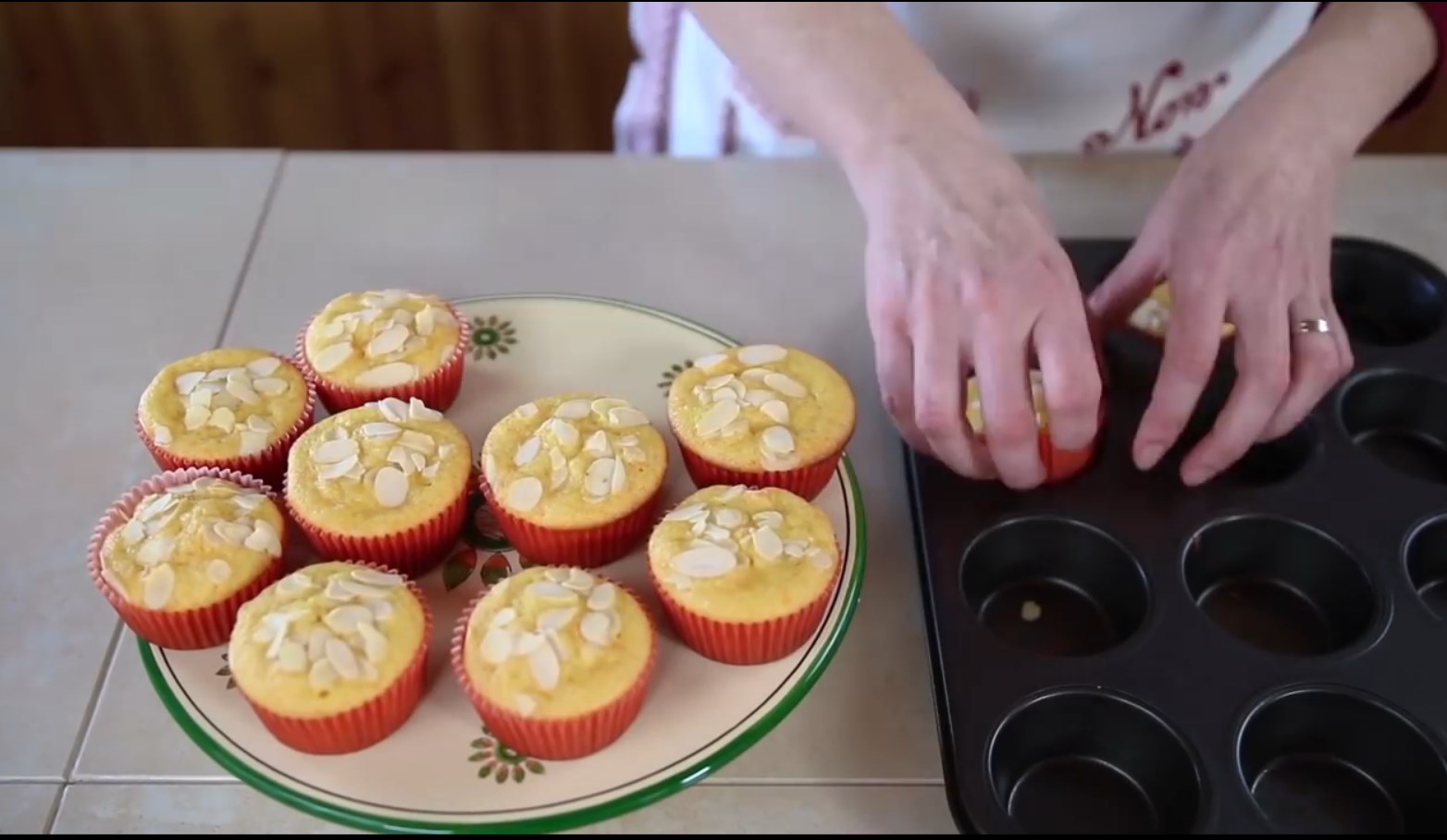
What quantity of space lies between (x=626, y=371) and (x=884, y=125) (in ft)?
0.96

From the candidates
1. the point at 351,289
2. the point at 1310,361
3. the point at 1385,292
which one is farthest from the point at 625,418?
the point at 1385,292

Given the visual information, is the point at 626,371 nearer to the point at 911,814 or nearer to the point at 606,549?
the point at 606,549

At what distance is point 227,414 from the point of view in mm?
916

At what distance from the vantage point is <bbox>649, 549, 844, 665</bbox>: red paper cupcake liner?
2.66 feet

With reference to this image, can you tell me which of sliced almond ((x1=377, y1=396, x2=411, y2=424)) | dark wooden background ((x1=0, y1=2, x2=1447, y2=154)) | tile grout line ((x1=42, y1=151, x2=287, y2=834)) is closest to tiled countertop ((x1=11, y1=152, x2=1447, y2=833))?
tile grout line ((x1=42, y1=151, x2=287, y2=834))

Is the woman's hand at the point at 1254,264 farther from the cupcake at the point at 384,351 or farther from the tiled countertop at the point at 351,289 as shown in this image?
the cupcake at the point at 384,351

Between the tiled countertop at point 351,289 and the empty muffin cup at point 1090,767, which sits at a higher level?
the tiled countertop at point 351,289

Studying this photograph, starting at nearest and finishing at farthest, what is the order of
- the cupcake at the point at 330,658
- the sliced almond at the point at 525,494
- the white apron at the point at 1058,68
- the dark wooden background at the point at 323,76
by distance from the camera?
the cupcake at the point at 330,658
the sliced almond at the point at 525,494
the white apron at the point at 1058,68
the dark wooden background at the point at 323,76

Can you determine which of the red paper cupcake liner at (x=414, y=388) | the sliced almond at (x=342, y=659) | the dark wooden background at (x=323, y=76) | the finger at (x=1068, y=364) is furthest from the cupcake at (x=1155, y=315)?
the dark wooden background at (x=323, y=76)

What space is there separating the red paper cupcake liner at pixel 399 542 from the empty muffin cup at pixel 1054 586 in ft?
1.21

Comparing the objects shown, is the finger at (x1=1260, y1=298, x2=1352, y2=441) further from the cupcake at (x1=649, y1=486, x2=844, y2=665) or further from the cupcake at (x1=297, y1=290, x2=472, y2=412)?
the cupcake at (x1=297, y1=290, x2=472, y2=412)

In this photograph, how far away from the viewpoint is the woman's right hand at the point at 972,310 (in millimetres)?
846

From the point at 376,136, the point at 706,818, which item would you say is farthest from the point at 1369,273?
the point at 376,136

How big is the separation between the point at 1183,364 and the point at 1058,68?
22.0 inches
